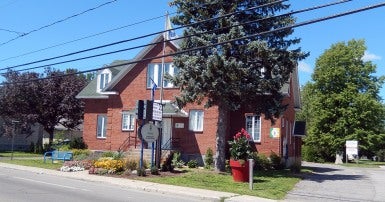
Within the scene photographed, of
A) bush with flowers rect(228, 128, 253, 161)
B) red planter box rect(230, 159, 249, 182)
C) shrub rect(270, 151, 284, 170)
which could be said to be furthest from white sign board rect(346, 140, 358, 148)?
red planter box rect(230, 159, 249, 182)

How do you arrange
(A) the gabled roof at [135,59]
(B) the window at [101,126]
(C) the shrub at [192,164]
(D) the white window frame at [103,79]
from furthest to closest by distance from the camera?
(D) the white window frame at [103,79] < (B) the window at [101,126] < (A) the gabled roof at [135,59] < (C) the shrub at [192,164]

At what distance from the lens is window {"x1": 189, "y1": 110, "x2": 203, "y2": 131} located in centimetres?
3228

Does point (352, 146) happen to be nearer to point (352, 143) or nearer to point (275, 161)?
point (352, 143)

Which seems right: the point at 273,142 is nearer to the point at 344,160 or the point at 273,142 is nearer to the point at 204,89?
the point at 204,89

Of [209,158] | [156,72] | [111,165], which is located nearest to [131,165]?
[111,165]

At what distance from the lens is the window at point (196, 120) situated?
106 ft

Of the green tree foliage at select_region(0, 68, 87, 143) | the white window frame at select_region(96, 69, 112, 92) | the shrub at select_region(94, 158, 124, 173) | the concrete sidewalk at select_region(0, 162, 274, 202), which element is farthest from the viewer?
the green tree foliage at select_region(0, 68, 87, 143)

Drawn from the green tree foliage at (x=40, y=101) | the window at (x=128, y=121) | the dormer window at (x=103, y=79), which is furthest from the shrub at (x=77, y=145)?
the green tree foliage at (x=40, y=101)

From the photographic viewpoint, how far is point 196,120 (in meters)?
32.4

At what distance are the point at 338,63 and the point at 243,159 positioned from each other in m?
43.5

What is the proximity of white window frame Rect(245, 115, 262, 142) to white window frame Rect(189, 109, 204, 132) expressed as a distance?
9.82 ft

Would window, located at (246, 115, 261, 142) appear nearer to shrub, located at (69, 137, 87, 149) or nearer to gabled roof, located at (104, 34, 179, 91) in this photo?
gabled roof, located at (104, 34, 179, 91)

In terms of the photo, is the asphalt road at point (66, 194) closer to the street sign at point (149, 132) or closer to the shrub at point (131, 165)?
the street sign at point (149, 132)

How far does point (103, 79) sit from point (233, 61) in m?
17.8
